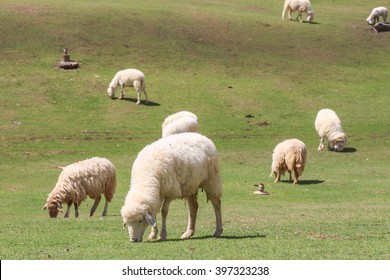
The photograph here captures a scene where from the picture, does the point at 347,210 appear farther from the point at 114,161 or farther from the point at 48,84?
the point at 48,84

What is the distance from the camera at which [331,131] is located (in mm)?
35656

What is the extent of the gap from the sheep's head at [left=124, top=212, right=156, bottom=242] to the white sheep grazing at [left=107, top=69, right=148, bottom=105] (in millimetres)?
27656

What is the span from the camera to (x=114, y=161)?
32406 mm

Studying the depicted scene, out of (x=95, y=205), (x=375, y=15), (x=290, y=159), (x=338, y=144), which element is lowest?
(x=95, y=205)

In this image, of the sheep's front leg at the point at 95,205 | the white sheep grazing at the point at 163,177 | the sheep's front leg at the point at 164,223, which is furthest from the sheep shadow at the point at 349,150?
the sheep's front leg at the point at 164,223

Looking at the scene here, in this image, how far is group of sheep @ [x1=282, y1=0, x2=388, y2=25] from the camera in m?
58.4

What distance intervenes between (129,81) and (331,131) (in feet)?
39.7

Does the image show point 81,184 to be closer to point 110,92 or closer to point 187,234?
point 187,234

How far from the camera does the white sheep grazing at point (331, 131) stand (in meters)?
35.2

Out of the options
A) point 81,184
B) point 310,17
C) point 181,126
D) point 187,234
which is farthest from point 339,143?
point 310,17

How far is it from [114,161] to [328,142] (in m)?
9.78

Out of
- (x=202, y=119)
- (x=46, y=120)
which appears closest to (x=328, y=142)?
(x=202, y=119)

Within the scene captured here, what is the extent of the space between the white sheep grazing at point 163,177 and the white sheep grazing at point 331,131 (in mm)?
20326

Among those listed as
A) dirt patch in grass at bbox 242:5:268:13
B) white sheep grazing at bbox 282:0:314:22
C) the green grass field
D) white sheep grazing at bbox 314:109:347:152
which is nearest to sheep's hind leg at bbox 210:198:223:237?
the green grass field
